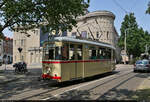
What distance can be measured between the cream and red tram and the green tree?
96.9 inches

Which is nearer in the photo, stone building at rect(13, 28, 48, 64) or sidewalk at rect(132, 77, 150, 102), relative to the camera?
sidewalk at rect(132, 77, 150, 102)

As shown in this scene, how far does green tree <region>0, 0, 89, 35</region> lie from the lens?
11.8m

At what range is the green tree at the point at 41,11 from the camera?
38.6 ft

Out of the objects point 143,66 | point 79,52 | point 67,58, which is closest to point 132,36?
point 143,66

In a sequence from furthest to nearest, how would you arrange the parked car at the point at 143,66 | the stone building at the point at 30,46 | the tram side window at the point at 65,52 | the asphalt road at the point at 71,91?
1. the stone building at the point at 30,46
2. the parked car at the point at 143,66
3. the tram side window at the point at 65,52
4. the asphalt road at the point at 71,91

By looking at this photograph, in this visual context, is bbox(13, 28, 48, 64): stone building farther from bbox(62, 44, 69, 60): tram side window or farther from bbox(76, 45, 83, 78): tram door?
bbox(62, 44, 69, 60): tram side window

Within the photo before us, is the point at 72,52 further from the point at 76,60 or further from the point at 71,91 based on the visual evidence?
the point at 71,91

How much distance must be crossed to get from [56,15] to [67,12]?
2.80ft

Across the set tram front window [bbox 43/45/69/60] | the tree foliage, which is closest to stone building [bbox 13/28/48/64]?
the tree foliage

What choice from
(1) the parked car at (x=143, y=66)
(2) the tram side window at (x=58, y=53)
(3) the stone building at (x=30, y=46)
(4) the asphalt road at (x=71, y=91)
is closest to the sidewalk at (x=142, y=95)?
(4) the asphalt road at (x=71, y=91)

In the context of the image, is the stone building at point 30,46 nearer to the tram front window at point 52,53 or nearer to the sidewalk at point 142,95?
the tram front window at point 52,53

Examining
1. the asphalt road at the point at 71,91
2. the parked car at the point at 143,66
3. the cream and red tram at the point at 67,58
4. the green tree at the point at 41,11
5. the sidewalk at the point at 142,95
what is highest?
the green tree at the point at 41,11

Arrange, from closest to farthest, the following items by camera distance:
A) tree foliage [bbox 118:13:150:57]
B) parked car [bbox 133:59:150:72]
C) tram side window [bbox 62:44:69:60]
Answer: tram side window [bbox 62:44:69:60], parked car [bbox 133:59:150:72], tree foliage [bbox 118:13:150:57]

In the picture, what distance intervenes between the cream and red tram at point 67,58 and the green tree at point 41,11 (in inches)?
96.9
